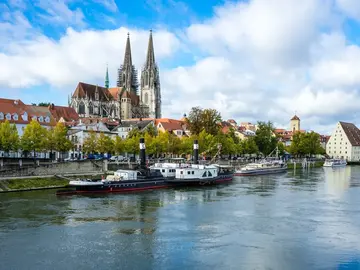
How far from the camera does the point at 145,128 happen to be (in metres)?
107

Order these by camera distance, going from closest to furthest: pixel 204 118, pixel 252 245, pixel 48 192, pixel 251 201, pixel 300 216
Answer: pixel 252 245
pixel 300 216
pixel 251 201
pixel 48 192
pixel 204 118

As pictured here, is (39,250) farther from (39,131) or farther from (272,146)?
(272,146)

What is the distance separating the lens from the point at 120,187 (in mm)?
50188

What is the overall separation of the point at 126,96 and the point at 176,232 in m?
138

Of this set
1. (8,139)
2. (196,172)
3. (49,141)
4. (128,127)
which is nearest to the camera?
(196,172)

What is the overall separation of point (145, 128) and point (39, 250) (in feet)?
271

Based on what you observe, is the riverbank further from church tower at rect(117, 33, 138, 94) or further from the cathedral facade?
church tower at rect(117, 33, 138, 94)

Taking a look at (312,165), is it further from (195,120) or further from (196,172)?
(196,172)

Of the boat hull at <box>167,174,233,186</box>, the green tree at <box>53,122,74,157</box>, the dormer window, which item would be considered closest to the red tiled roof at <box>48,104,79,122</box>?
the dormer window

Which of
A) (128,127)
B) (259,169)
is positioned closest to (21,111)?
(128,127)

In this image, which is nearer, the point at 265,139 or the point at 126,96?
the point at 265,139

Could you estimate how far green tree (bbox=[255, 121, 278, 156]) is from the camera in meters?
119

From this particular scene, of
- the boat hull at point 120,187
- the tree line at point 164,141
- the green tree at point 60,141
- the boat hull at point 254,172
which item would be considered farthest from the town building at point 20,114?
the boat hull at point 254,172

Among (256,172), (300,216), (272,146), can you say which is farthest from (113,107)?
(300,216)
